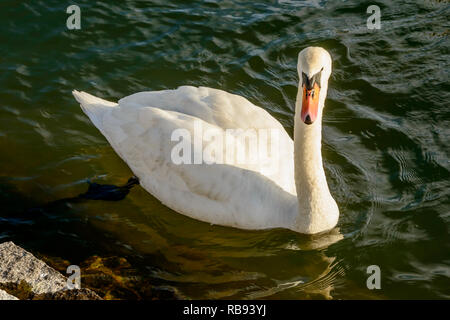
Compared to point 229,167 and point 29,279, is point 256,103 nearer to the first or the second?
point 229,167

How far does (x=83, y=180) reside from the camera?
8828mm

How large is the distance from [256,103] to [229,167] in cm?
→ 254

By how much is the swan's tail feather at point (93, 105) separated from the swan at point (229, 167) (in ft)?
2.66

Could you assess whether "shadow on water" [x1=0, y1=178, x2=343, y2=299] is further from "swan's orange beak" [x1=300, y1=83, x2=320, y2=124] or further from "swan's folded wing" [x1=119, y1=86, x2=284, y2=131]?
"swan's orange beak" [x1=300, y1=83, x2=320, y2=124]

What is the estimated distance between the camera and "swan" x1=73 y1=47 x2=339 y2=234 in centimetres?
755

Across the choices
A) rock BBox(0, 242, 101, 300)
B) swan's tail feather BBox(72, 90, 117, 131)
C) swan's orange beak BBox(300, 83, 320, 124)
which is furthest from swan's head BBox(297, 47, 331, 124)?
swan's tail feather BBox(72, 90, 117, 131)

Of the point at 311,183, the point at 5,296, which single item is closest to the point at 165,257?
the point at 311,183

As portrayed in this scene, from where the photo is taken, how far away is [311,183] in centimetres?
746

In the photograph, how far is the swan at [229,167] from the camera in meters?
7.55

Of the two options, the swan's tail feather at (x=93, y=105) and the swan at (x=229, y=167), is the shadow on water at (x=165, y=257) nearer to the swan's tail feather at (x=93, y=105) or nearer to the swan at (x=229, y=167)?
the swan at (x=229, y=167)

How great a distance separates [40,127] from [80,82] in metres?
1.02

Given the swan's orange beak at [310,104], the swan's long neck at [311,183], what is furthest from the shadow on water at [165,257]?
the swan's orange beak at [310,104]
